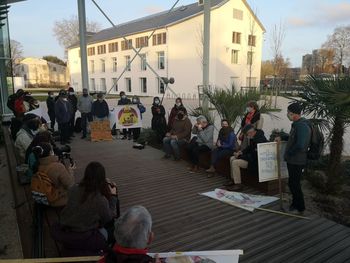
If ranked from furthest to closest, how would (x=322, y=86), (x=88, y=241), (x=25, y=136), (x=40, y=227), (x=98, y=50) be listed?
(x=98, y=50) < (x=25, y=136) < (x=322, y=86) < (x=40, y=227) < (x=88, y=241)

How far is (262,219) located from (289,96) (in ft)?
8.69

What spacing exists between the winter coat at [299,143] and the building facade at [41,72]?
78.5 m

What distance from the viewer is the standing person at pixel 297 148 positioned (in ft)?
15.8

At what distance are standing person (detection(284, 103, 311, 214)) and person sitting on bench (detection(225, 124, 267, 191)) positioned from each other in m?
1.05

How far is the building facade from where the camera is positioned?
78125 mm

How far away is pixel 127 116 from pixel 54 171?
7241 mm

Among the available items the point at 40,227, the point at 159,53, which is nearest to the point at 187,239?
the point at 40,227

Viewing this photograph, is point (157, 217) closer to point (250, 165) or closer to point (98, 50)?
point (250, 165)

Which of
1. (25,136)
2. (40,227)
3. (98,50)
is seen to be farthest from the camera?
(98,50)

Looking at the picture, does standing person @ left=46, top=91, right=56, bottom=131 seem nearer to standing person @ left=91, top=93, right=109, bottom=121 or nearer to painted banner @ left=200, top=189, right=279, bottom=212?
standing person @ left=91, top=93, right=109, bottom=121

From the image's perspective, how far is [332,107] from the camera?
5441mm

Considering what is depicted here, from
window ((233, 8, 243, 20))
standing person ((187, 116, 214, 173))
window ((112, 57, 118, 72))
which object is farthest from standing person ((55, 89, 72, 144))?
window ((112, 57, 118, 72))

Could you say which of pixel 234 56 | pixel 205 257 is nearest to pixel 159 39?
pixel 234 56

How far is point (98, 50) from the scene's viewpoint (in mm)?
55000
